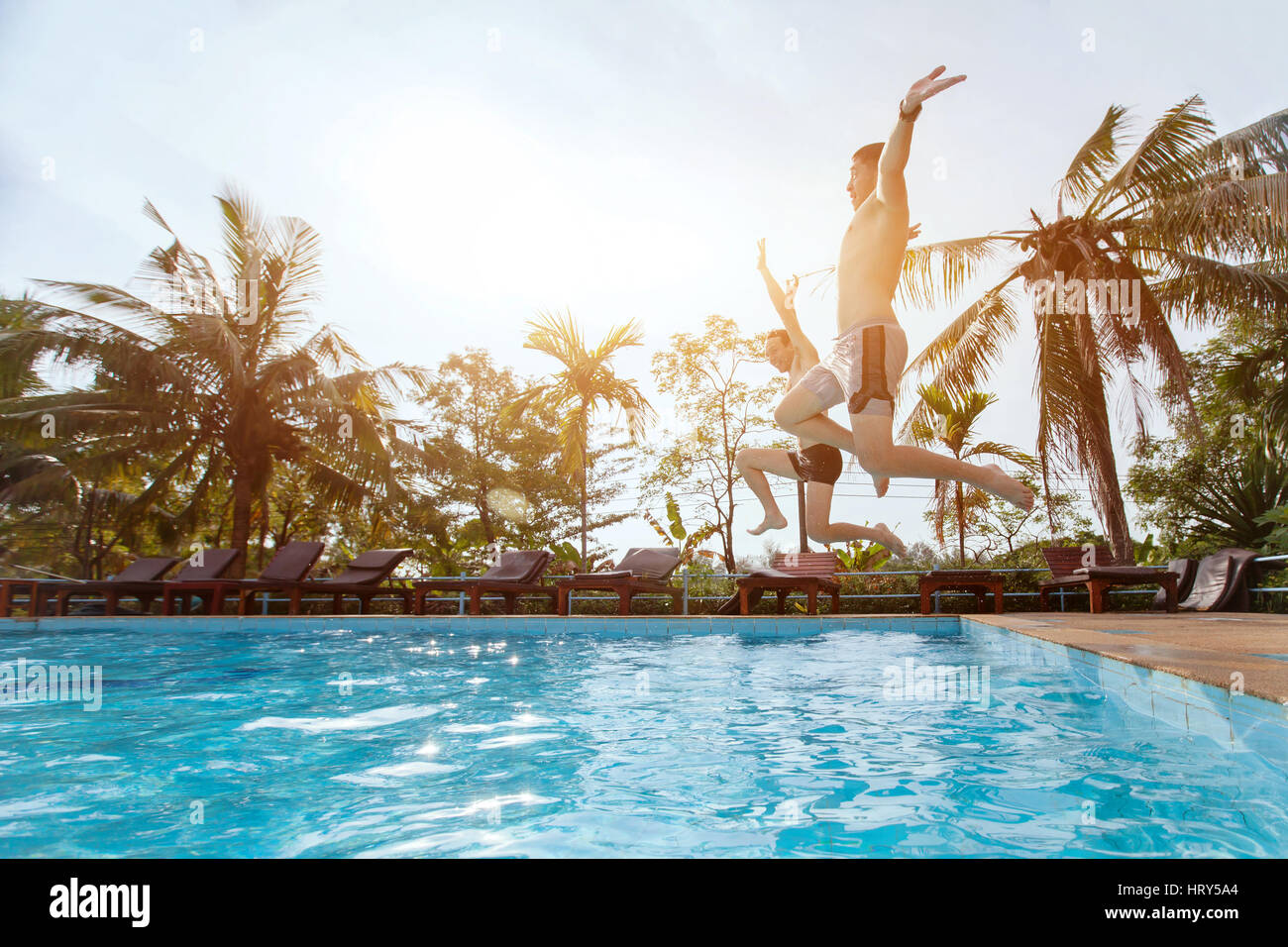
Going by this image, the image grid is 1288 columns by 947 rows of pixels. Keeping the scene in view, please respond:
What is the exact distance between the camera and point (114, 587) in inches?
451

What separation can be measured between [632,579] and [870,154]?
6.47m

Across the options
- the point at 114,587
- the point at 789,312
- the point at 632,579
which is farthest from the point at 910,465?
the point at 114,587

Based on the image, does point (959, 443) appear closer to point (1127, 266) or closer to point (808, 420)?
point (1127, 266)

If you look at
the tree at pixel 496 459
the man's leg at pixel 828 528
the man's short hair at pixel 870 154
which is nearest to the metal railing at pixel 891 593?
the man's leg at pixel 828 528

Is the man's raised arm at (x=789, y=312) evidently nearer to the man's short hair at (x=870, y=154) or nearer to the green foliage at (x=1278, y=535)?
the man's short hair at (x=870, y=154)

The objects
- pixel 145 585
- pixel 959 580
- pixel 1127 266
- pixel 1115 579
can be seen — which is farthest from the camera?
pixel 1127 266

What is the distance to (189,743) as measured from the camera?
3326mm

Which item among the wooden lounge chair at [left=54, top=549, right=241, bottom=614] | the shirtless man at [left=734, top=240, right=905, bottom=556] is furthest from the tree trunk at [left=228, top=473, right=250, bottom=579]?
the shirtless man at [left=734, top=240, right=905, bottom=556]

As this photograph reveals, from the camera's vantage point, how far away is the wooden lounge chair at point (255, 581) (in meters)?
11.3

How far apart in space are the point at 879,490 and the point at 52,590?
13.3m

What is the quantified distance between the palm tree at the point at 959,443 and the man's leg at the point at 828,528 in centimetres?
998

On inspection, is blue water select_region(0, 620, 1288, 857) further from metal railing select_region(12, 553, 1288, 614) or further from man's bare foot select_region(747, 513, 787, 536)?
metal railing select_region(12, 553, 1288, 614)
